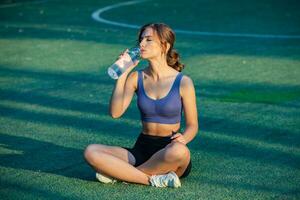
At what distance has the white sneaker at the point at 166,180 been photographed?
16.8ft

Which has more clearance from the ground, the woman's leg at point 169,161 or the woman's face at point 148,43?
the woman's face at point 148,43

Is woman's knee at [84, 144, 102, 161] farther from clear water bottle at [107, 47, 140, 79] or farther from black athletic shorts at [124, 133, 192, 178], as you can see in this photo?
clear water bottle at [107, 47, 140, 79]

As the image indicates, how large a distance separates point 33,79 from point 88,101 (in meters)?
1.59

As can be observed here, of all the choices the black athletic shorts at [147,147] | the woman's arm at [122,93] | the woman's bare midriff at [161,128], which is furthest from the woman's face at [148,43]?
the black athletic shorts at [147,147]

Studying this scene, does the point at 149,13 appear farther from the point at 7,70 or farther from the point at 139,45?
the point at 139,45

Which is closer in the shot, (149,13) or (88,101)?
(88,101)

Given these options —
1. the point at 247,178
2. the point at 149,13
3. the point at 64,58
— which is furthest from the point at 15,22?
the point at 247,178

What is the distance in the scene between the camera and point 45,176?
5516 millimetres

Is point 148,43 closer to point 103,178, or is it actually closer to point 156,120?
point 156,120

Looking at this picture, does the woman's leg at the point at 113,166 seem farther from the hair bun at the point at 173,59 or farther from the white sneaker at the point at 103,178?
the hair bun at the point at 173,59

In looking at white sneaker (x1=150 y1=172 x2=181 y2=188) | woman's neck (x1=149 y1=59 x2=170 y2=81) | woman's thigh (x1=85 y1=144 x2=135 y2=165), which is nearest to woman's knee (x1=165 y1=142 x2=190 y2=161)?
white sneaker (x1=150 y1=172 x2=181 y2=188)

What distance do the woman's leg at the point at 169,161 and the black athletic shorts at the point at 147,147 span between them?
0.47 ft

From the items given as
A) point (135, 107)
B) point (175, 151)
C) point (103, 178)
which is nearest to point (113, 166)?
point (103, 178)

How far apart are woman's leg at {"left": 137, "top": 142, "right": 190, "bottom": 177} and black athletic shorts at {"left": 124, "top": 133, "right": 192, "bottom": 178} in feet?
0.47
